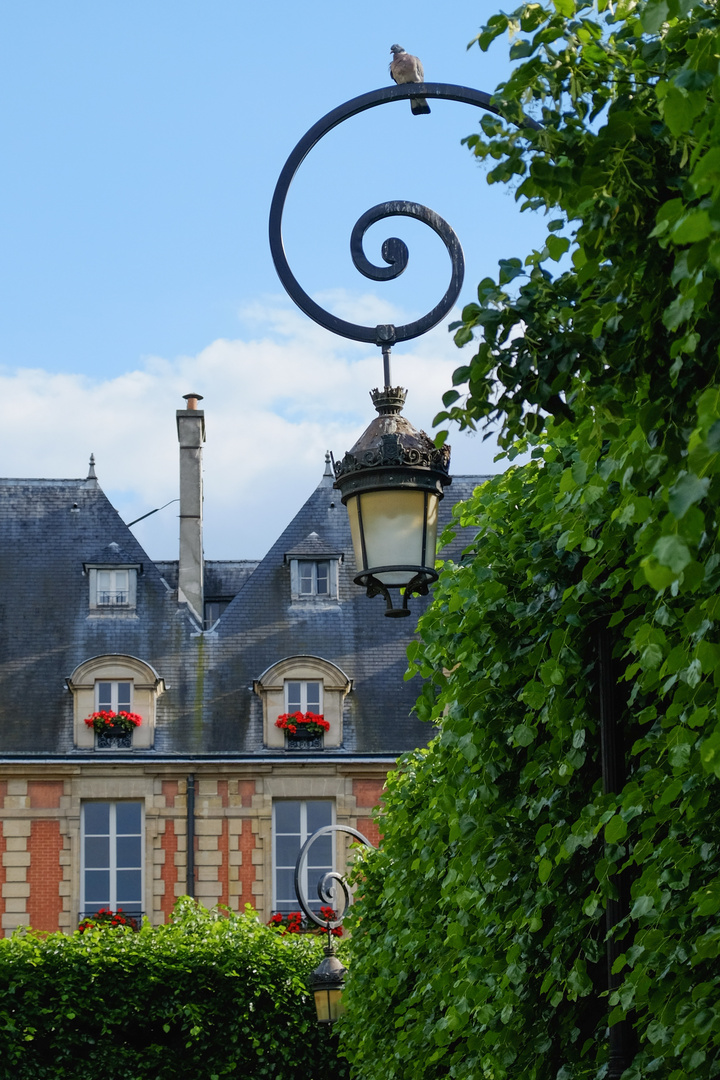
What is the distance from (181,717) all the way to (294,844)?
8.72 feet

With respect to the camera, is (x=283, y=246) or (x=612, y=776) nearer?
(x=612, y=776)

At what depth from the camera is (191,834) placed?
23.0m

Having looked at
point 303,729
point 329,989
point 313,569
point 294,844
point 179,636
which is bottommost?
point 329,989

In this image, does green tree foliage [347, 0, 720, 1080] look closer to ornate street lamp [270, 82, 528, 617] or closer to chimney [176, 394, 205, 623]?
ornate street lamp [270, 82, 528, 617]

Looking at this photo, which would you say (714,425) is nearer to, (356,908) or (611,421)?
(611,421)

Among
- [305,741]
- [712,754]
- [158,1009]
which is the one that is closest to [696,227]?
[712,754]

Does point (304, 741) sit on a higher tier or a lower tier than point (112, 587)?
lower

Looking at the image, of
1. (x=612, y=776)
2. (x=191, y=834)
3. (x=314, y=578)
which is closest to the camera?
(x=612, y=776)

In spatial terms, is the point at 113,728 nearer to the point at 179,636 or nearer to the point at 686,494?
Answer: the point at 179,636

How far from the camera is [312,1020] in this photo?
1717cm

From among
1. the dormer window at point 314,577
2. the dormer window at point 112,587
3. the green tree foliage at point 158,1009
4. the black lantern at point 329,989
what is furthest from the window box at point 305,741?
the black lantern at point 329,989

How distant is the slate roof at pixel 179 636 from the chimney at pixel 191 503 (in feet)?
1.20

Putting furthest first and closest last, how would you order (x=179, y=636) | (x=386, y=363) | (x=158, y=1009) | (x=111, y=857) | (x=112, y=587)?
(x=112, y=587), (x=179, y=636), (x=111, y=857), (x=158, y=1009), (x=386, y=363)

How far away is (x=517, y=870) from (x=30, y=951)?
12.8 metres
